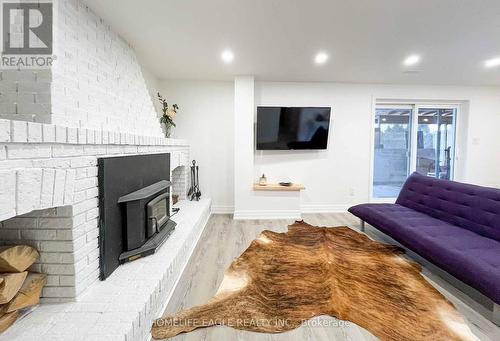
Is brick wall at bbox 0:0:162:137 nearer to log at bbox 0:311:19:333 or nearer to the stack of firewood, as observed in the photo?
the stack of firewood

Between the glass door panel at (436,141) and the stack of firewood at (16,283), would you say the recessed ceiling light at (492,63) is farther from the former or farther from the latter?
the stack of firewood at (16,283)

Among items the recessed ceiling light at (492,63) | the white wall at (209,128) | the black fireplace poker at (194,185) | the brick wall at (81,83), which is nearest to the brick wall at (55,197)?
the brick wall at (81,83)

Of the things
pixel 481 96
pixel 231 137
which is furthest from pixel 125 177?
pixel 481 96

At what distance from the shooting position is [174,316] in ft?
5.24

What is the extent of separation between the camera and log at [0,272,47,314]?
1178mm

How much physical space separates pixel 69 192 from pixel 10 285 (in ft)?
1.70

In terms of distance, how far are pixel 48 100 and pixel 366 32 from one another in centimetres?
283

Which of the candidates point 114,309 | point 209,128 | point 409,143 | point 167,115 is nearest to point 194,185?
point 209,128

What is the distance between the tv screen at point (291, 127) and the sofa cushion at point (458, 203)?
163 centimetres

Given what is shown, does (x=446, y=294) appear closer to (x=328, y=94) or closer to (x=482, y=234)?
(x=482, y=234)

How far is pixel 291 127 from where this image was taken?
4016 millimetres

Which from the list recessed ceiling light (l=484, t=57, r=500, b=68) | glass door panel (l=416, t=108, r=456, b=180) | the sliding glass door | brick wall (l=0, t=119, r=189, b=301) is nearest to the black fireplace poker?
brick wall (l=0, t=119, r=189, b=301)

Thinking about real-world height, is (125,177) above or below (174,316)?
above

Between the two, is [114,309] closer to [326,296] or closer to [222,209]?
[326,296]
